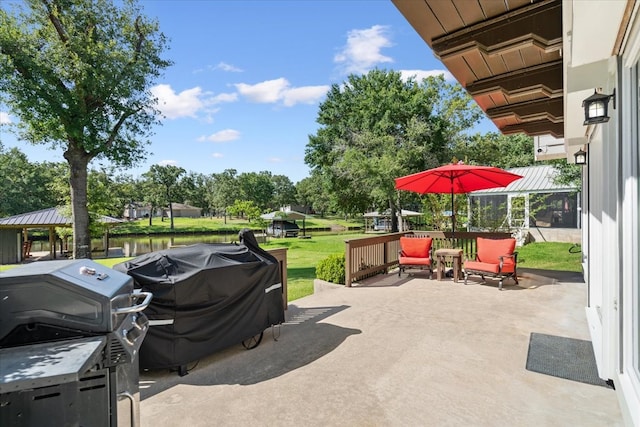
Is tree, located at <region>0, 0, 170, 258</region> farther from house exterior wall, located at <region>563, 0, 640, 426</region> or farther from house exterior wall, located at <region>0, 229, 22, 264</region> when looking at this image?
house exterior wall, located at <region>563, 0, 640, 426</region>

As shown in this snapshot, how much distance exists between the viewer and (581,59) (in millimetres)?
2273

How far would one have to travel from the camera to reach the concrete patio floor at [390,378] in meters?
2.48

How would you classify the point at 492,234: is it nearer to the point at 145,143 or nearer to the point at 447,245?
the point at 447,245

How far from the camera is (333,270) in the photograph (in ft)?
23.1

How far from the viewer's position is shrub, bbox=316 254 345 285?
7.00m

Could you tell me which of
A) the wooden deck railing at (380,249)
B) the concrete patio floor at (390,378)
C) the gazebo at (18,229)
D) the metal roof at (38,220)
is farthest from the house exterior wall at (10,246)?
the concrete patio floor at (390,378)

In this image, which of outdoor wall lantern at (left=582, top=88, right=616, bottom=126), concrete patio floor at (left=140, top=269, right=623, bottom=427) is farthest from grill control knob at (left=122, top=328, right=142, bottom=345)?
outdoor wall lantern at (left=582, top=88, right=616, bottom=126)

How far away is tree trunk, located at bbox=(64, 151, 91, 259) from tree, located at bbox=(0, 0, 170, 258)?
29mm

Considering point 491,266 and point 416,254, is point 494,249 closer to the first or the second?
point 491,266

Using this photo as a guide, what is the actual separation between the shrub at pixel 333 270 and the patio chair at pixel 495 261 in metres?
2.44

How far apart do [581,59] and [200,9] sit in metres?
10.1

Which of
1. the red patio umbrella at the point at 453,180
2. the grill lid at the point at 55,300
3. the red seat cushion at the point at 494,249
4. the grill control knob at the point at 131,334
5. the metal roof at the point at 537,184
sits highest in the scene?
the metal roof at the point at 537,184

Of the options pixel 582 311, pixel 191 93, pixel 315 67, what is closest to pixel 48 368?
pixel 582 311

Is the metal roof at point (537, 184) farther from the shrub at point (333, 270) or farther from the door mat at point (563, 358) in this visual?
the door mat at point (563, 358)
